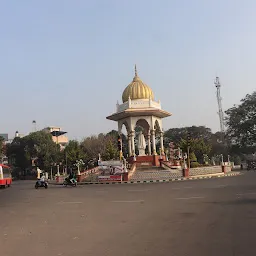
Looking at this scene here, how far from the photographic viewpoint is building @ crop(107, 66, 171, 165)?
133ft

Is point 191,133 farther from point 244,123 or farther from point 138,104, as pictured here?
point 138,104

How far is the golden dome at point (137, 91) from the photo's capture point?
4216 centimetres

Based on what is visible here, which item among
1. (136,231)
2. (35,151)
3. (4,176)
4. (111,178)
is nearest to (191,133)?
(35,151)

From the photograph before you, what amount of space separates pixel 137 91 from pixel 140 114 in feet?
10.6

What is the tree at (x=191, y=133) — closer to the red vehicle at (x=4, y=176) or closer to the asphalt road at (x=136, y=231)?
the red vehicle at (x=4, y=176)

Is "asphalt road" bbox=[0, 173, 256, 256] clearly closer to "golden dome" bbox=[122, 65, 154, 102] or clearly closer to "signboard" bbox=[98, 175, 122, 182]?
"signboard" bbox=[98, 175, 122, 182]

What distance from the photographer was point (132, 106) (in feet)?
134

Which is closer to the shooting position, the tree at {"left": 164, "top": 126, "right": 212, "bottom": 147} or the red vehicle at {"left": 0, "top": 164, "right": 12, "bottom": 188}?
the red vehicle at {"left": 0, "top": 164, "right": 12, "bottom": 188}

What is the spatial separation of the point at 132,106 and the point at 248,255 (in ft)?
118

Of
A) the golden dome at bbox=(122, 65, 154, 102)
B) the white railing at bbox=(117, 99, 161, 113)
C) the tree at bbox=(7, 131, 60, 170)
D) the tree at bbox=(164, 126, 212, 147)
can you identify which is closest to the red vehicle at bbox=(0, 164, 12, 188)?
the white railing at bbox=(117, 99, 161, 113)

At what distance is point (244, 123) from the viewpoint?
193ft

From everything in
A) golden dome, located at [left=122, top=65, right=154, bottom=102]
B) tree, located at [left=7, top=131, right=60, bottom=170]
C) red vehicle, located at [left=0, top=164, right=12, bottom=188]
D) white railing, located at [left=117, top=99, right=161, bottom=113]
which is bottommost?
red vehicle, located at [left=0, top=164, right=12, bottom=188]

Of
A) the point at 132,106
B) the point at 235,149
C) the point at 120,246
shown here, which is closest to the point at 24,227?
the point at 120,246

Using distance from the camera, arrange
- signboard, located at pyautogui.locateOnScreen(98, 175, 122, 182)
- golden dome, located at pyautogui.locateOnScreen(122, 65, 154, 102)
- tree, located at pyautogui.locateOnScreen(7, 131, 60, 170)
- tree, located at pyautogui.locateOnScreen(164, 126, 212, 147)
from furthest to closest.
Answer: tree, located at pyautogui.locateOnScreen(164, 126, 212, 147) → tree, located at pyautogui.locateOnScreen(7, 131, 60, 170) → golden dome, located at pyautogui.locateOnScreen(122, 65, 154, 102) → signboard, located at pyautogui.locateOnScreen(98, 175, 122, 182)
